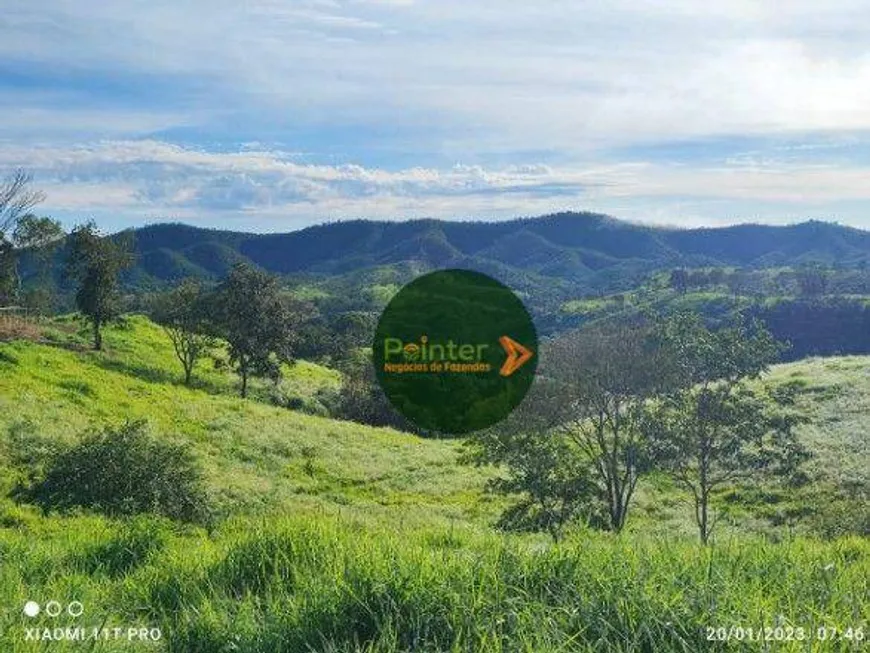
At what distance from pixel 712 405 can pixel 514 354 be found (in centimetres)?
958

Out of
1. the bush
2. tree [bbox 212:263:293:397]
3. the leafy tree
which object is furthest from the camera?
tree [bbox 212:263:293:397]

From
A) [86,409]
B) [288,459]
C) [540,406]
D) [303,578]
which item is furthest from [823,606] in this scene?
[86,409]

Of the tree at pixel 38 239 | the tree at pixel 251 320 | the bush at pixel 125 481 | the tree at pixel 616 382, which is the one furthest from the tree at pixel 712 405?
the tree at pixel 38 239

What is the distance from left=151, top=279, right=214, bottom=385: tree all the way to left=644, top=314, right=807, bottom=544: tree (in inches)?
2084

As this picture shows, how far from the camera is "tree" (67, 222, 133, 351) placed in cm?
6969

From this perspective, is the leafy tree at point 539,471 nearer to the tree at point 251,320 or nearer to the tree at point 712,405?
the tree at point 712,405

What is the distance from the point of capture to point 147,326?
89.4 m

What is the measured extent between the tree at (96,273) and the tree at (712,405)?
5500cm

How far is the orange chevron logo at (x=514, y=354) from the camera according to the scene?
1212 inches

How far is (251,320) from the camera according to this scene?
246 ft

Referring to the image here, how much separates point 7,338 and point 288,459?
30456 millimetres

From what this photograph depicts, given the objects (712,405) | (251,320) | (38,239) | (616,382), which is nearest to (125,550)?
(616,382)

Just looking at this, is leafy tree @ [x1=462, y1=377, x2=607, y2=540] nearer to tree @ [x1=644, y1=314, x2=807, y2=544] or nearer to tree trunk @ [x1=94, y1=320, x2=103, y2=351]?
tree @ [x1=644, y1=314, x2=807, y2=544]

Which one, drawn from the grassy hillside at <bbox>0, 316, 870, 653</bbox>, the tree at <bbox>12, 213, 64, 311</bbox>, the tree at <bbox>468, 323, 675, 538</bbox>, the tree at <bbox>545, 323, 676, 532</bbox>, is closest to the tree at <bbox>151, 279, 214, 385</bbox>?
the tree at <bbox>12, 213, 64, 311</bbox>
